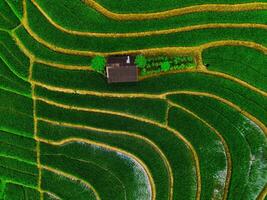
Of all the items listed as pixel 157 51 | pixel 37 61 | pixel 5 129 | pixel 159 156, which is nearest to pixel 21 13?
pixel 37 61

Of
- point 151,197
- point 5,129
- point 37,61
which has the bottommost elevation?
point 151,197

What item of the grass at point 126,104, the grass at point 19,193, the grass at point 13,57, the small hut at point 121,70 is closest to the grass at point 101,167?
the grass at point 19,193

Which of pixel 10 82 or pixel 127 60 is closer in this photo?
pixel 127 60

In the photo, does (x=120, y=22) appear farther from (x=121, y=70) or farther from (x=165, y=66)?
(x=165, y=66)

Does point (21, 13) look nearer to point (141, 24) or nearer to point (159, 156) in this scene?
point (141, 24)

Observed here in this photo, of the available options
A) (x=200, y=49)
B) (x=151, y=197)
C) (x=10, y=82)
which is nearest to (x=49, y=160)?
(x=10, y=82)

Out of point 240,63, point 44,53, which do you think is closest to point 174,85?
point 240,63

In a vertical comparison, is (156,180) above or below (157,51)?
below

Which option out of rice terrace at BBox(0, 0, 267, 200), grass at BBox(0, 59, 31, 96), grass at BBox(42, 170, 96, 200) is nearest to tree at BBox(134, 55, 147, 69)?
rice terrace at BBox(0, 0, 267, 200)

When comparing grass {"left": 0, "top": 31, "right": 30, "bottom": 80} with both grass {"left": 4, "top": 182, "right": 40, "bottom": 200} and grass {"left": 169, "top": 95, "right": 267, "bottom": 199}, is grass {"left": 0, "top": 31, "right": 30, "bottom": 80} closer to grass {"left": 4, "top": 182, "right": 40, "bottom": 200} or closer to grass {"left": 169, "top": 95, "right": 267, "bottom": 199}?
grass {"left": 4, "top": 182, "right": 40, "bottom": 200}
